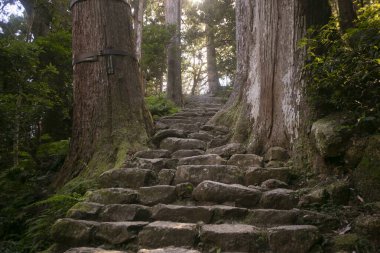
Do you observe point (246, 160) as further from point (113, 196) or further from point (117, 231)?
point (117, 231)

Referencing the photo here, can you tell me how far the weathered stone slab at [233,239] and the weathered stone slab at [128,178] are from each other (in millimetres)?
1504

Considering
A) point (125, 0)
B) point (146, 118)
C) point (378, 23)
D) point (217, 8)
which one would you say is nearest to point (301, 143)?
point (378, 23)

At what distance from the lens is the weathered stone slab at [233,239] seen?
3096 millimetres

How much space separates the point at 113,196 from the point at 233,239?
1703 millimetres

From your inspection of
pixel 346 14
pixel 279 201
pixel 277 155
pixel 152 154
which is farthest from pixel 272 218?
pixel 346 14

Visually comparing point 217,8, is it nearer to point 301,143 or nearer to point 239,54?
point 239,54

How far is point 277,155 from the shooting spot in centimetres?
475

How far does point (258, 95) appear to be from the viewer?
566 centimetres

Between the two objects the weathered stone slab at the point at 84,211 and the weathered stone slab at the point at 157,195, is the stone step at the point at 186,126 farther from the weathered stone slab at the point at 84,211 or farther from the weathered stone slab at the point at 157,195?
the weathered stone slab at the point at 84,211

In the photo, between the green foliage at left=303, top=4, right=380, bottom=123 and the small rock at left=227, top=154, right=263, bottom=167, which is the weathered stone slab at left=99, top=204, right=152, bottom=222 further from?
the green foliage at left=303, top=4, right=380, bottom=123

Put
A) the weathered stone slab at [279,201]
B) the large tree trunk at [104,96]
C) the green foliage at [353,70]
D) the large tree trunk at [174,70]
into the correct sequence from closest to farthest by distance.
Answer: the green foliage at [353,70] < the weathered stone slab at [279,201] < the large tree trunk at [104,96] < the large tree trunk at [174,70]

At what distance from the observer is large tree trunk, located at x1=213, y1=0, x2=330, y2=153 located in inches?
192

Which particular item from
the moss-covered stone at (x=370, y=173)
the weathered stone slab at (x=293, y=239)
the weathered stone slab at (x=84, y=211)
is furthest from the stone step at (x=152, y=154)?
the moss-covered stone at (x=370, y=173)

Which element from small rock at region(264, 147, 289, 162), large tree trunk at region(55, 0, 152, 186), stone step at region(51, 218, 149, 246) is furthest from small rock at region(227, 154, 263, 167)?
stone step at region(51, 218, 149, 246)
